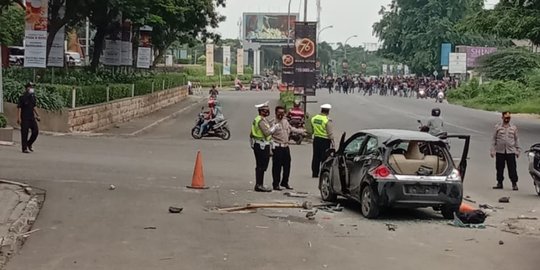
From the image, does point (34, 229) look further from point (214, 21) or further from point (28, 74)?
point (214, 21)

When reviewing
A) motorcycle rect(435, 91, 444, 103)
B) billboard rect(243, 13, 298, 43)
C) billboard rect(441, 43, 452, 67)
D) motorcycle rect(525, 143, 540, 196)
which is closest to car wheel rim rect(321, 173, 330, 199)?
motorcycle rect(525, 143, 540, 196)

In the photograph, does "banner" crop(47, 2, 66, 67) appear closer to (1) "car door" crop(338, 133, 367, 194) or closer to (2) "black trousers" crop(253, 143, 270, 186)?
(2) "black trousers" crop(253, 143, 270, 186)

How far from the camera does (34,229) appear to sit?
1103 centimetres

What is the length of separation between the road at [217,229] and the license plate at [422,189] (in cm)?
46

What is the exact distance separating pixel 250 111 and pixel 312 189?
109 ft

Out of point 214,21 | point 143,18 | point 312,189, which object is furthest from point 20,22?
point 312,189

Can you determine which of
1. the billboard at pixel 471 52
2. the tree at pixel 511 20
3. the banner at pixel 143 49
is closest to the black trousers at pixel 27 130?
the tree at pixel 511 20

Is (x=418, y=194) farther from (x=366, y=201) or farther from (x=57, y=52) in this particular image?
(x=57, y=52)

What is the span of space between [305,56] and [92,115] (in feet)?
25.8

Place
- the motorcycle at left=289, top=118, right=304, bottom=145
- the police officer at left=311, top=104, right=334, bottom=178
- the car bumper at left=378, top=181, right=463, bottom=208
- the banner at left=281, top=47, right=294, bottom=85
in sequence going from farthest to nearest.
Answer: the banner at left=281, top=47, right=294, bottom=85
the motorcycle at left=289, top=118, right=304, bottom=145
the police officer at left=311, top=104, right=334, bottom=178
the car bumper at left=378, top=181, right=463, bottom=208

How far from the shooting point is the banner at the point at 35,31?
27250mm

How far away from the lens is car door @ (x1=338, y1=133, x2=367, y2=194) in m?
13.7

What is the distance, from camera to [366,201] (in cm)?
1283

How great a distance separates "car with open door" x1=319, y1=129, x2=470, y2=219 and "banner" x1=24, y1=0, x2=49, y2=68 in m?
16.6
